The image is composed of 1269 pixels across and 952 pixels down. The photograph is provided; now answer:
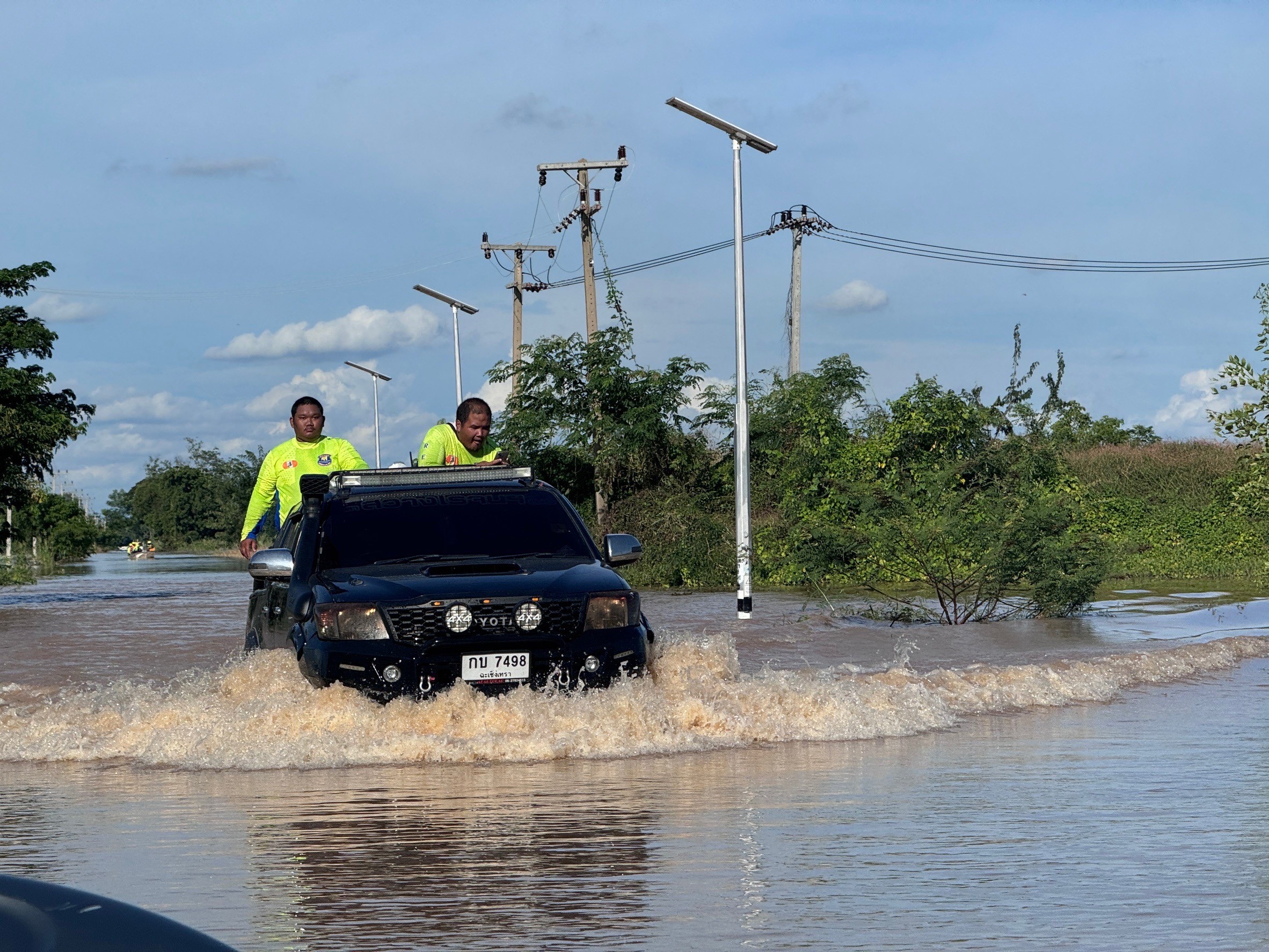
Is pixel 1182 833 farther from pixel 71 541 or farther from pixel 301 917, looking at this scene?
pixel 71 541

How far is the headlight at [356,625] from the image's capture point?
27.5 ft

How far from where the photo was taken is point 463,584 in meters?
8.56

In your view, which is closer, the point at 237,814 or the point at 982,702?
the point at 237,814

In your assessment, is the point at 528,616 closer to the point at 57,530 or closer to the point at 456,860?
the point at 456,860

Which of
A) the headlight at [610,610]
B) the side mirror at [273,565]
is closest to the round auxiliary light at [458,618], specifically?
Result: the headlight at [610,610]

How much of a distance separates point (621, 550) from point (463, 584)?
45.3 inches

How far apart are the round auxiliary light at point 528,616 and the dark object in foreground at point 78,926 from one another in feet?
20.1

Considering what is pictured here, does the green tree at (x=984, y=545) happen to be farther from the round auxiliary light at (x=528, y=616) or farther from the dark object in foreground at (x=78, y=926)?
the dark object in foreground at (x=78, y=926)

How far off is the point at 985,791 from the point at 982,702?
4.22 meters

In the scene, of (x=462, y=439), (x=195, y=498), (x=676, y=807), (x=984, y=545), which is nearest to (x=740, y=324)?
(x=984, y=545)

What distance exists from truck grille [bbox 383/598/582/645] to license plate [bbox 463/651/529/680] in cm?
11

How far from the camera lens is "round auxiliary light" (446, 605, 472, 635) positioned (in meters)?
8.38

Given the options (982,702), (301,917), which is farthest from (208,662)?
(301,917)

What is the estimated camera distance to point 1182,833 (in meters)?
5.67
